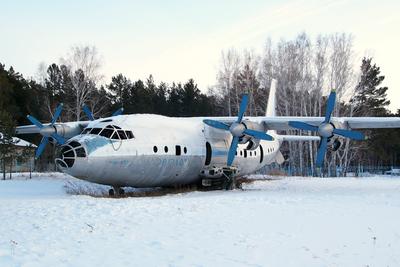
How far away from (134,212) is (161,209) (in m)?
0.86

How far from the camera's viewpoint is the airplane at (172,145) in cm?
1463

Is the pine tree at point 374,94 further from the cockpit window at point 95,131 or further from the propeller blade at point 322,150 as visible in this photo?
the cockpit window at point 95,131

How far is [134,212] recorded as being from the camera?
34.8ft

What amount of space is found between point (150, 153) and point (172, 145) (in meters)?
1.34

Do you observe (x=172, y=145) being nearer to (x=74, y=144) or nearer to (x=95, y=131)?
(x=95, y=131)

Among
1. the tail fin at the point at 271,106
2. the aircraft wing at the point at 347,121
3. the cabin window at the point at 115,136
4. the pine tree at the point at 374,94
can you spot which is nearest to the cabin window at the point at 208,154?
the aircraft wing at the point at 347,121

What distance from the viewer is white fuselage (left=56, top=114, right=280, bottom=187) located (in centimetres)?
1444

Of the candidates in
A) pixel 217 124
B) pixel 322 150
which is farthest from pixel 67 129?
pixel 322 150

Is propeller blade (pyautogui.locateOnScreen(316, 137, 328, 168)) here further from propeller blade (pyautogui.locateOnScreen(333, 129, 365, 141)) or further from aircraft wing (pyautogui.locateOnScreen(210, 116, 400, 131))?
aircraft wing (pyautogui.locateOnScreen(210, 116, 400, 131))

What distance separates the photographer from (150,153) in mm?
16062

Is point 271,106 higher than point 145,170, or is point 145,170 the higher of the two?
point 271,106

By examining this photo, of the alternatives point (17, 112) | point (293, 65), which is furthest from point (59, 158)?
point (17, 112)

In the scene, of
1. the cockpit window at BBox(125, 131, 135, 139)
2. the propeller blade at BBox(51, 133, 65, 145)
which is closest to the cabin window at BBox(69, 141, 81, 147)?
the cockpit window at BBox(125, 131, 135, 139)

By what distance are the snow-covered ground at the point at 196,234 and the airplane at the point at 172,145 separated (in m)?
2.63
